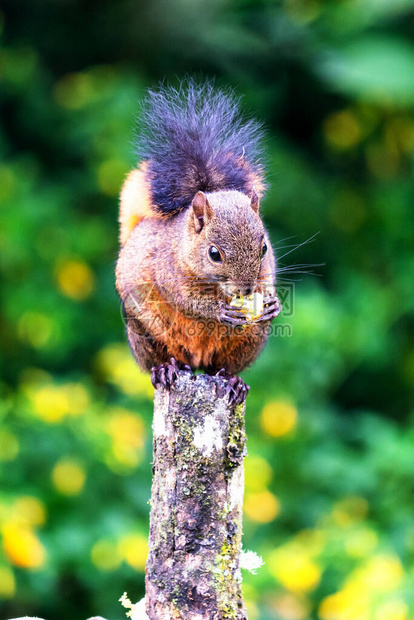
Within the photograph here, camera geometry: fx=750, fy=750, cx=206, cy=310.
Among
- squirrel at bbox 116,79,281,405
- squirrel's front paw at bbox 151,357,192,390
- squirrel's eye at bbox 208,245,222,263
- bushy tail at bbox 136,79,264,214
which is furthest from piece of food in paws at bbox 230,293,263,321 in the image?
bushy tail at bbox 136,79,264,214

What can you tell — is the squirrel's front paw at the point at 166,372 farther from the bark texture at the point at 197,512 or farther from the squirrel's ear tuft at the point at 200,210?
the squirrel's ear tuft at the point at 200,210

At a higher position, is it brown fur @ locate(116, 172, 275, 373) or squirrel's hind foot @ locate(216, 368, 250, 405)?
brown fur @ locate(116, 172, 275, 373)

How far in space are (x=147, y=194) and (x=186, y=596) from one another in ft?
4.21

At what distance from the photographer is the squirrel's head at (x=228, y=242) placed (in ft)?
7.00

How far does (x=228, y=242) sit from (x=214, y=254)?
0.06 meters

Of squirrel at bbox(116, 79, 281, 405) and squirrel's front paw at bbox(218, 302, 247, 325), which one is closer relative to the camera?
squirrel's front paw at bbox(218, 302, 247, 325)

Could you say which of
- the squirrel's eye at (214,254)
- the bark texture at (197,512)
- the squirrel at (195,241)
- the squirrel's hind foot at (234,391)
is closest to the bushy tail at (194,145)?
the squirrel at (195,241)

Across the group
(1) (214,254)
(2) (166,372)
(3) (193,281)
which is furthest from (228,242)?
(2) (166,372)

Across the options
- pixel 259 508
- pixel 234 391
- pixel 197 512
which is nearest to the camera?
pixel 197 512

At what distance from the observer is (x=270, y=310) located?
78.7 inches

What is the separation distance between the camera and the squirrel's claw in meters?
1.98

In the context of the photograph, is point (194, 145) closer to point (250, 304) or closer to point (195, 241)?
point (195, 241)
